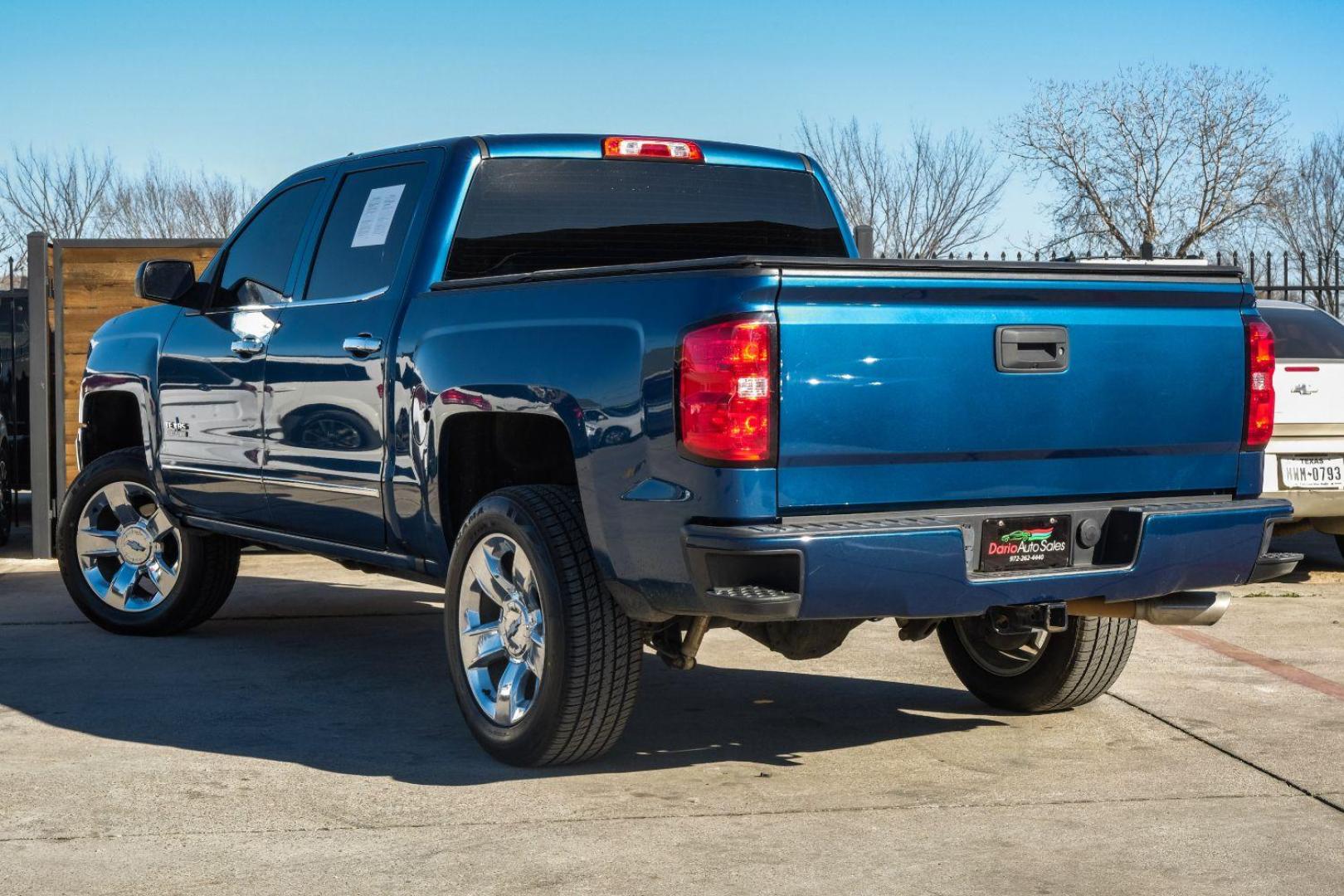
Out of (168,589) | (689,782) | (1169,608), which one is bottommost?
(689,782)

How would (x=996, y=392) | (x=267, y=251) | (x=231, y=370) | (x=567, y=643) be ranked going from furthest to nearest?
1. (x=267, y=251)
2. (x=231, y=370)
3. (x=567, y=643)
4. (x=996, y=392)

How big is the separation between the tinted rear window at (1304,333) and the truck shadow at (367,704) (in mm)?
4156

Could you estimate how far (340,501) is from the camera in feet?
20.2

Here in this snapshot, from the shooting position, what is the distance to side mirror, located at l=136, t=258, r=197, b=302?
23.4 ft

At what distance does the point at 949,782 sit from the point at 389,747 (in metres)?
1.81

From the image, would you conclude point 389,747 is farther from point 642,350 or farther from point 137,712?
point 642,350

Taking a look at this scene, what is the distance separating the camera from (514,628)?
17.1 feet

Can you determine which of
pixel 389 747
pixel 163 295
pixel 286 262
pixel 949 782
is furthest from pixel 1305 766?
pixel 163 295

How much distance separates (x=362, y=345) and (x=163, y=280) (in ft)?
5.49

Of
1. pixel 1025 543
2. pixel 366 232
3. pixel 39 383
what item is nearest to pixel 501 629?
pixel 1025 543

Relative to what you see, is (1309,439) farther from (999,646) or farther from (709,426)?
(709,426)

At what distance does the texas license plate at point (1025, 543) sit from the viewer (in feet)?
15.1

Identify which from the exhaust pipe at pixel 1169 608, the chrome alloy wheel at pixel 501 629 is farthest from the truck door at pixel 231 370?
the exhaust pipe at pixel 1169 608

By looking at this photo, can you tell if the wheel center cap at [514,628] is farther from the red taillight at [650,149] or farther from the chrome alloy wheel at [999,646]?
the red taillight at [650,149]
